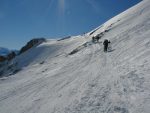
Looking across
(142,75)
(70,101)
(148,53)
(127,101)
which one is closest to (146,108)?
(127,101)

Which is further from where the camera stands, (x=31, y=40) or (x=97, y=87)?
(x=31, y=40)

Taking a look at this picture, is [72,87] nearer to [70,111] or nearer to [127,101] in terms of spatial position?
[70,111]

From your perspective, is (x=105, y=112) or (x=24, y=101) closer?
(x=105, y=112)

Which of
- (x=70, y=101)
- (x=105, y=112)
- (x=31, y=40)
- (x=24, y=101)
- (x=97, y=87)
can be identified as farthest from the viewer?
(x=31, y=40)

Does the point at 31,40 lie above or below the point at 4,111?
above

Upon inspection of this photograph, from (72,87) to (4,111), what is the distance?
205 inches

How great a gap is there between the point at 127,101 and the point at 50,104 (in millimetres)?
5048

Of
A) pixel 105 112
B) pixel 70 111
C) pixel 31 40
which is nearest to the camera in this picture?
pixel 105 112

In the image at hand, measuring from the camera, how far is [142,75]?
41.1 feet

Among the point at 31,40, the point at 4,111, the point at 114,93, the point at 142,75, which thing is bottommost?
the point at 4,111

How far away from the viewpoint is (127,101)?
33.0 ft

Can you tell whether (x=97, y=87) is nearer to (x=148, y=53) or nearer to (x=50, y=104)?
(x=50, y=104)

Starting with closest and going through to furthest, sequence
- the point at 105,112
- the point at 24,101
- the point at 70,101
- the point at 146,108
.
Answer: the point at 146,108, the point at 105,112, the point at 70,101, the point at 24,101

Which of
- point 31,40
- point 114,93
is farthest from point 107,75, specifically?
point 31,40
